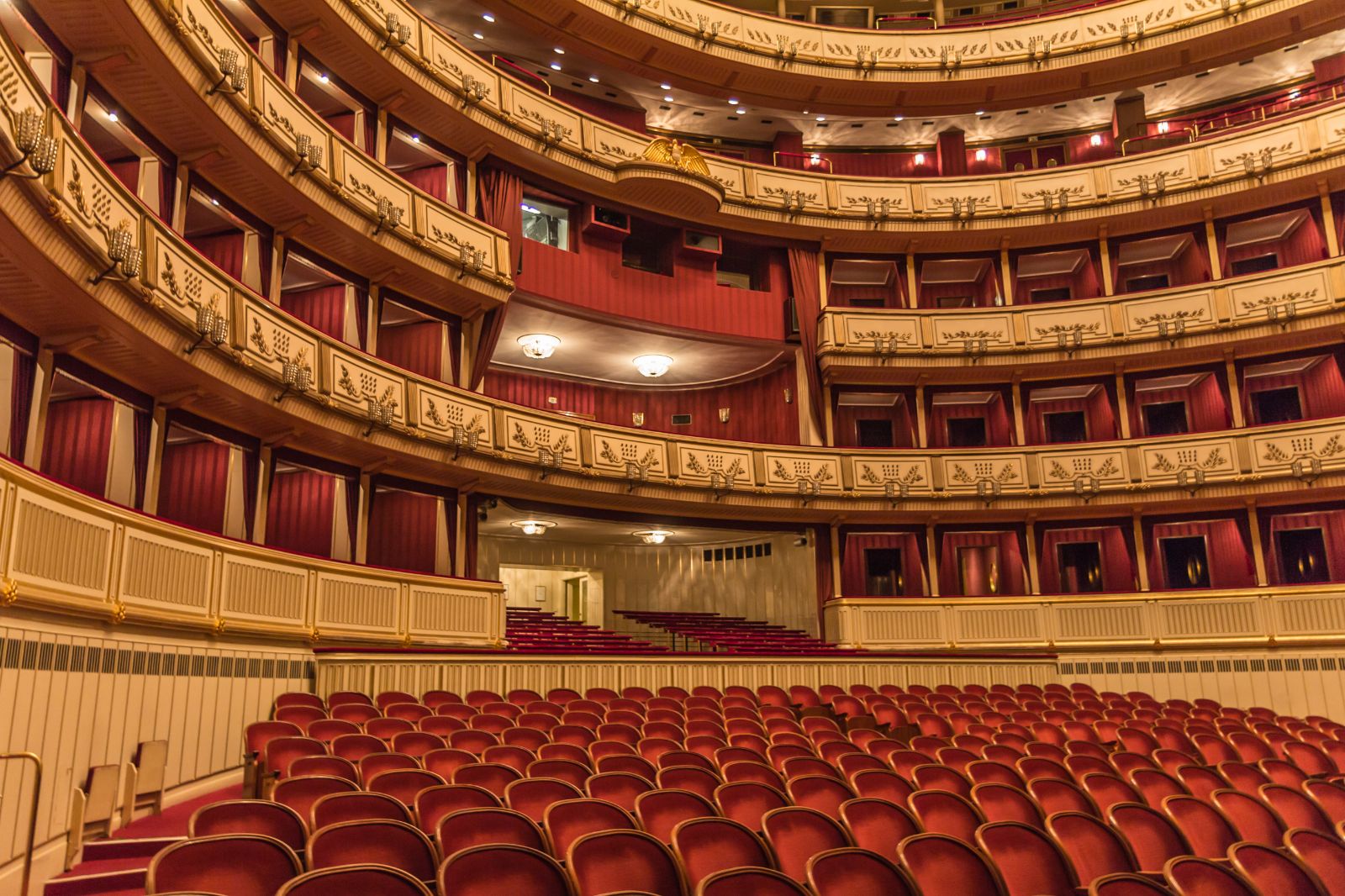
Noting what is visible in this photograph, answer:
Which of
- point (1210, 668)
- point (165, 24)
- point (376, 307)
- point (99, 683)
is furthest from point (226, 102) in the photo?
point (1210, 668)

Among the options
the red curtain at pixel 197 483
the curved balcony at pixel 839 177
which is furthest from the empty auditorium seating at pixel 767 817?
the curved balcony at pixel 839 177

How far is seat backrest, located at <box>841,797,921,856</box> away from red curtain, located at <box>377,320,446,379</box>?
9502 mm

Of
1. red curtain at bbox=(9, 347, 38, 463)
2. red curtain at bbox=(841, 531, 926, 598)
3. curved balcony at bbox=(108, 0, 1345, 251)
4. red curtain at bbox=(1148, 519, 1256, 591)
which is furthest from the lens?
Result: red curtain at bbox=(841, 531, 926, 598)

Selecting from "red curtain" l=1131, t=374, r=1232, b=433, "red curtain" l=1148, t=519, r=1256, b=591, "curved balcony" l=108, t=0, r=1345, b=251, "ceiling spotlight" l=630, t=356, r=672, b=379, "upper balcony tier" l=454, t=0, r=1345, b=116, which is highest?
"upper balcony tier" l=454, t=0, r=1345, b=116

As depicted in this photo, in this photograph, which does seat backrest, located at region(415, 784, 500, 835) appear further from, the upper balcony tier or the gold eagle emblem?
the upper balcony tier

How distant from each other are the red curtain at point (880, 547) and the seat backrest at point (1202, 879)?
39.6ft

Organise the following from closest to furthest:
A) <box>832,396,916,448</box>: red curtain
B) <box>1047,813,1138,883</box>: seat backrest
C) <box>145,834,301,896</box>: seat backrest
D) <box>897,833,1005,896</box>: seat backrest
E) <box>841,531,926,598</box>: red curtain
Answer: <box>145,834,301,896</box>: seat backrest → <box>897,833,1005,896</box>: seat backrest → <box>1047,813,1138,883</box>: seat backrest → <box>841,531,926,598</box>: red curtain → <box>832,396,916,448</box>: red curtain

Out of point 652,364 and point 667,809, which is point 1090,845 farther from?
point 652,364

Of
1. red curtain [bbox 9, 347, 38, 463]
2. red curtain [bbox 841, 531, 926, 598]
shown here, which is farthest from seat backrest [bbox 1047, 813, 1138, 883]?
red curtain [bbox 841, 531, 926, 598]

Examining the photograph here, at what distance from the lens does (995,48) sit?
17.0 metres

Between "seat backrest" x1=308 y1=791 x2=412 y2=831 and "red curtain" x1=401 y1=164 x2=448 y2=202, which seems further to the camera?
"red curtain" x1=401 y1=164 x2=448 y2=202

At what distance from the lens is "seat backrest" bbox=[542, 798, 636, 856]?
3.70 metres

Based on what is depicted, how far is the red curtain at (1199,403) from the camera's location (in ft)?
Answer: 50.8

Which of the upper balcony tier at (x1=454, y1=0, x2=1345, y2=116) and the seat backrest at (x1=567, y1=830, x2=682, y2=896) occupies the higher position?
the upper balcony tier at (x1=454, y1=0, x2=1345, y2=116)
